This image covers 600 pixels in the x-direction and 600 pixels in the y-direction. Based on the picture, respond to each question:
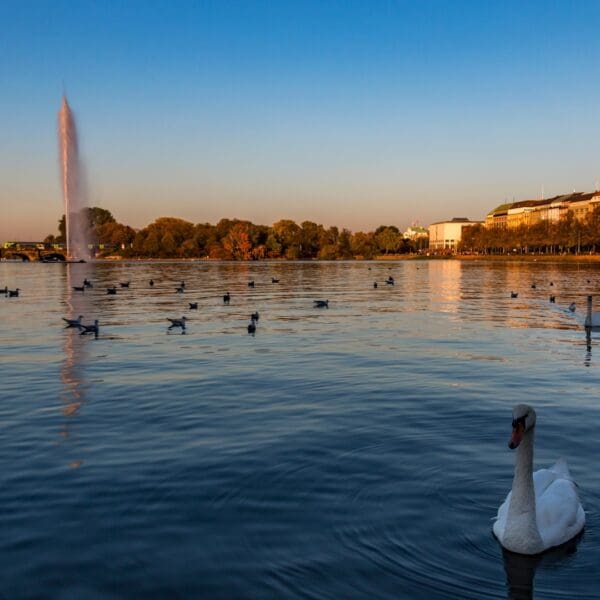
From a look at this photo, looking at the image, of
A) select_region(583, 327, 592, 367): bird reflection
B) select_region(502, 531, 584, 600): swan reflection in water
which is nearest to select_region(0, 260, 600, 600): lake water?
select_region(502, 531, 584, 600): swan reflection in water

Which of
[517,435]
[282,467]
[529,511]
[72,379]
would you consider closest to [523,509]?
[529,511]

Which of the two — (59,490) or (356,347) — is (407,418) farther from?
(356,347)

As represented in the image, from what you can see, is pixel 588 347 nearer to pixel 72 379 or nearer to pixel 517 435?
pixel 72 379

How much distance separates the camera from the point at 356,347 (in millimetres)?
30500

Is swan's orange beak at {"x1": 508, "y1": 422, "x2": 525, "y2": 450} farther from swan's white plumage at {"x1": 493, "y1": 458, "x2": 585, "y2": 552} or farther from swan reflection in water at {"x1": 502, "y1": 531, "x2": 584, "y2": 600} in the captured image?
swan reflection in water at {"x1": 502, "y1": 531, "x2": 584, "y2": 600}

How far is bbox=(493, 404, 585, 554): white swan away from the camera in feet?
29.9

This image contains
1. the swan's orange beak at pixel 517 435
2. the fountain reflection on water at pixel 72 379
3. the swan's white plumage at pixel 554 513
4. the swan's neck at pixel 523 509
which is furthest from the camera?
the fountain reflection on water at pixel 72 379

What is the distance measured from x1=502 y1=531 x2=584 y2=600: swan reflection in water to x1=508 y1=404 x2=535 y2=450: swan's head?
1.65 metres

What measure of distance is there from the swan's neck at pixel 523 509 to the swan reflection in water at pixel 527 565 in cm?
15

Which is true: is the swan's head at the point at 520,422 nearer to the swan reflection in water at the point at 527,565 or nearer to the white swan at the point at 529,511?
the white swan at the point at 529,511

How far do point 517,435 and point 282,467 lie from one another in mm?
5407

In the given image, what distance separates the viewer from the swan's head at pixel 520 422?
9.05 metres

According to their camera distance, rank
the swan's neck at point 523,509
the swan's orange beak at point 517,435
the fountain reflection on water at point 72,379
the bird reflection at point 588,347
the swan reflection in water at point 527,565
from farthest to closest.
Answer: the bird reflection at point 588,347, the fountain reflection on water at point 72,379, the swan's neck at point 523,509, the swan's orange beak at point 517,435, the swan reflection in water at point 527,565

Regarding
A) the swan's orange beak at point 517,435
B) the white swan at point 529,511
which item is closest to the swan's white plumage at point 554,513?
the white swan at point 529,511
